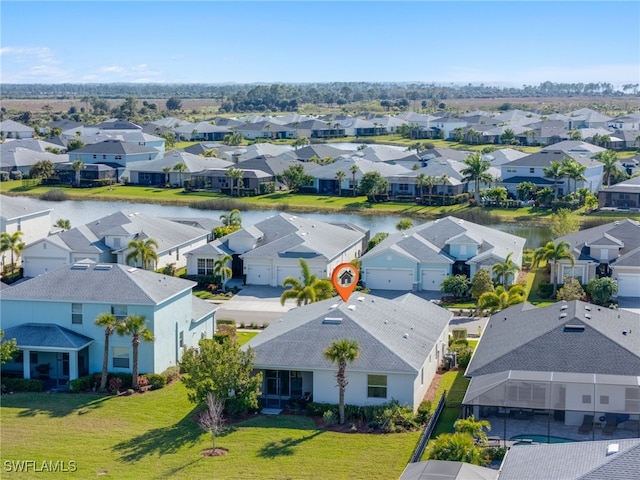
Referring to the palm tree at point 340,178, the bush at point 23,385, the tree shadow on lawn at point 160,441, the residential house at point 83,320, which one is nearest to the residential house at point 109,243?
the residential house at point 83,320

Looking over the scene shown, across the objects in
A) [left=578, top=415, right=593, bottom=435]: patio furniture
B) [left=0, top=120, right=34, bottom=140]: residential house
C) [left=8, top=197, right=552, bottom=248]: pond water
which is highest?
[left=0, top=120, right=34, bottom=140]: residential house

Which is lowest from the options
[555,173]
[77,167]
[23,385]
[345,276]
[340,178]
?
[23,385]

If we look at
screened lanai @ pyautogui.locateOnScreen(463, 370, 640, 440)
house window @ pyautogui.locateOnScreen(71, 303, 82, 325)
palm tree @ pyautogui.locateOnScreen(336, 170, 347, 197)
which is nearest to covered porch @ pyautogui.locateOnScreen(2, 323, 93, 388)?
house window @ pyautogui.locateOnScreen(71, 303, 82, 325)

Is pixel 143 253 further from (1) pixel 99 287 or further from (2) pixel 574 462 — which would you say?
(2) pixel 574 462

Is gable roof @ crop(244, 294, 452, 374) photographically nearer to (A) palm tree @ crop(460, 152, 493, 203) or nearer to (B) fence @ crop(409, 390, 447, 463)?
(B) fence @ crop(409, 390, 447, 463)

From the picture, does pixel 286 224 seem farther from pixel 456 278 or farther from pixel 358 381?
pixel 358 381

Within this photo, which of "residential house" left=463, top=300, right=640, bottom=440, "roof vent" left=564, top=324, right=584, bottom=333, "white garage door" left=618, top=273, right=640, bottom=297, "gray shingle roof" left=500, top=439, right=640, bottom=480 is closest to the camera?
"gray shingle roof" left=500, top=439, right=640, bottom=480

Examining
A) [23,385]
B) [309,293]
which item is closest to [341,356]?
[309,293]
